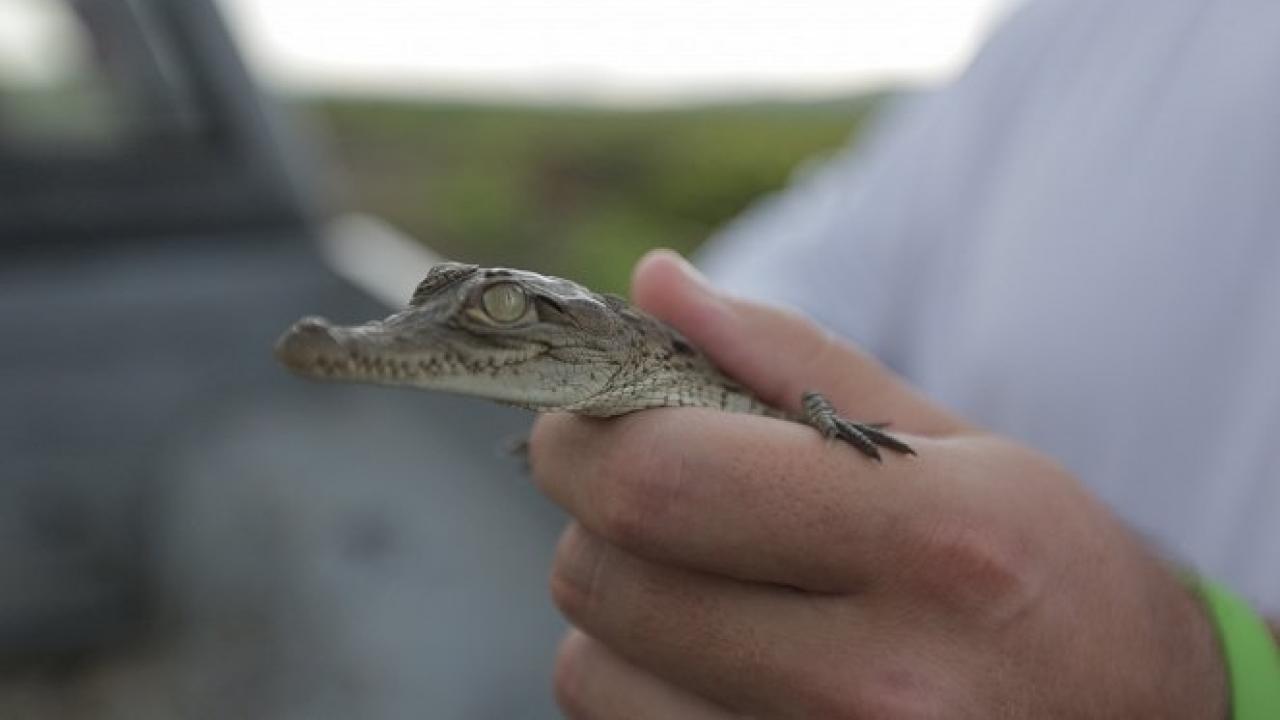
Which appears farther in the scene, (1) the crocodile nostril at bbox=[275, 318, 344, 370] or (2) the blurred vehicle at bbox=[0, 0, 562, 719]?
(2) the blurred vehicle at bbox=[0, 0, 562, 719]

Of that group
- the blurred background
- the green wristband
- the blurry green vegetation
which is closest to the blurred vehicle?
the blurred background

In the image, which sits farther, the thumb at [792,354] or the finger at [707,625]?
the thumb at [792,354]

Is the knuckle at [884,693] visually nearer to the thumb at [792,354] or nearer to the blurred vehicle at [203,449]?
the thumb at [792,354]

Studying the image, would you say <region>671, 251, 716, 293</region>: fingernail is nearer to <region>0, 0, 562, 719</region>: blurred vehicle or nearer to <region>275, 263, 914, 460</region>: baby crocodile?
<region>275, 263, 914, 460</region>: baby crocodile

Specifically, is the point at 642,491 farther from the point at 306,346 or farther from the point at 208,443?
the point at 208,443

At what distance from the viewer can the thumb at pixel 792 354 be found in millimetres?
2055

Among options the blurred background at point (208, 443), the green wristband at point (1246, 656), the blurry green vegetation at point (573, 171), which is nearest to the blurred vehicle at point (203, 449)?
the blurred background at point (208, 443)

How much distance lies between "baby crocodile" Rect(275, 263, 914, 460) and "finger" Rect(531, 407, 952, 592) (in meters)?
0.07

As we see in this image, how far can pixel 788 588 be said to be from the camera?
171cm

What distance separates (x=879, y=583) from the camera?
1.66 m

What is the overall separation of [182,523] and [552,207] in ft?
35.1

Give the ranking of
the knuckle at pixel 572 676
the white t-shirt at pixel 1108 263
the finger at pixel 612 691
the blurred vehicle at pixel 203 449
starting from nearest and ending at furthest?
the finger at pixel 612 691 → the knuckle at pixel 572 676 → the white t-shirt at pixel 1108 263 → the blurred vehicle at pixel 203 449

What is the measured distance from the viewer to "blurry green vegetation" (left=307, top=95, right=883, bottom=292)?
400 inches

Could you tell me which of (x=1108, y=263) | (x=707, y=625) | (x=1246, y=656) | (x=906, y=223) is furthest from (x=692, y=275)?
(x=906, y=223)
